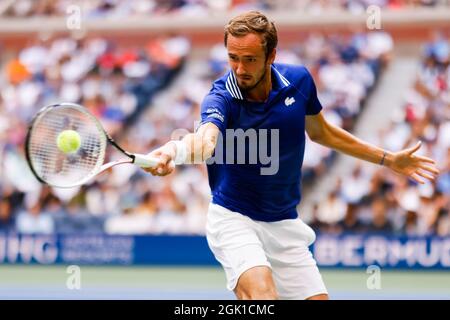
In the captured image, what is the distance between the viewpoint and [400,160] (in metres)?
6.40

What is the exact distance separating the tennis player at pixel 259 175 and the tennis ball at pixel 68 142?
674 millimetres

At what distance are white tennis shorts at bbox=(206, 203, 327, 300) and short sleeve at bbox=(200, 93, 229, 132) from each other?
2.01 ft

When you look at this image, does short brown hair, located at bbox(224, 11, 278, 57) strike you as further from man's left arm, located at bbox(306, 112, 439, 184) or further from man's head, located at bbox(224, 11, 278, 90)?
man's left arm, located at bbox(306, 112, 439, 184)

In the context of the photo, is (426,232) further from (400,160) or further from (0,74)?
(0,74)

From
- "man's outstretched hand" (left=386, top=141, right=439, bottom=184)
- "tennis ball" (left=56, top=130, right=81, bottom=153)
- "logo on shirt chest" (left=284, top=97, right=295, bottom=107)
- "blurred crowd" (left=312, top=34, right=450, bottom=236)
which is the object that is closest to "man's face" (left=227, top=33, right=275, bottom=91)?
"logo on shirt chest" (left=284, top=97, right=295, bottom=107)

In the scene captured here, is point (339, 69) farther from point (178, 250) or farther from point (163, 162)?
point (163, 162)

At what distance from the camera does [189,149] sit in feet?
16.8

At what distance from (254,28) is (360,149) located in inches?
55.4

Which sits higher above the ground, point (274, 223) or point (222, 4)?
point (222, 4)

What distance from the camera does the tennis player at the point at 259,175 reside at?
A: 5383mm

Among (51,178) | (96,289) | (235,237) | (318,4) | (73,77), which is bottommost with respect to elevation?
(96,289)

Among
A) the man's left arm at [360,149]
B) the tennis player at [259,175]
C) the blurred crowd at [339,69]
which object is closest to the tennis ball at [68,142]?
the tennis player at [259,175]
